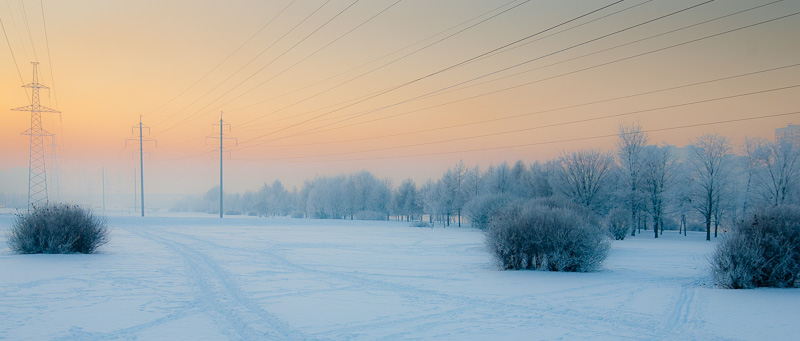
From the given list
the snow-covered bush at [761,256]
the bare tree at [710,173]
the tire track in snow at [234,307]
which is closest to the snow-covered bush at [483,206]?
the bare tree at [710,173]

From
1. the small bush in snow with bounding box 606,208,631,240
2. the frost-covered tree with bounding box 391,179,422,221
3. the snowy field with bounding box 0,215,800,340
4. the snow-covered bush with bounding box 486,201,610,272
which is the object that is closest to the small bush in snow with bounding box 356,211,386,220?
the frost-covered tree with bounding box 391,179,422,221

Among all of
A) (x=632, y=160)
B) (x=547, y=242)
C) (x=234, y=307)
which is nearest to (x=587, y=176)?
(x=632, y=160)

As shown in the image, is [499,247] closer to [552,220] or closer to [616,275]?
[552,220]

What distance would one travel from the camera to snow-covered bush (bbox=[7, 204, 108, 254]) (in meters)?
21.0

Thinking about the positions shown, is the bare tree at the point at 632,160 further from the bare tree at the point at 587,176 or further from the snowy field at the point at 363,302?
the snowy field at the point at 363,302

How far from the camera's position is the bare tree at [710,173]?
54594 millimetres

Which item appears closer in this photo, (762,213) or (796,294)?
(796,294)

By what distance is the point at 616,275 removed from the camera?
17531 mm

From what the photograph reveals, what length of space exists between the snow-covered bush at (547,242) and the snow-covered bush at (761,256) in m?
4.17

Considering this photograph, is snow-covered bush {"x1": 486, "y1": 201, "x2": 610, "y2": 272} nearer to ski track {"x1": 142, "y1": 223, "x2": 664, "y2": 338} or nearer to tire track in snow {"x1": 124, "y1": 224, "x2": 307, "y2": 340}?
ski track {"x1": 142, "y1": 223, "x2": 664, "y2": 338}

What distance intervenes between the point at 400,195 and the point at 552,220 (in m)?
99.6

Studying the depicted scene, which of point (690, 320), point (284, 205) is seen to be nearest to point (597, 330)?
point (690, 320)

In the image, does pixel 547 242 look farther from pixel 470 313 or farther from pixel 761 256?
pixel 470 313

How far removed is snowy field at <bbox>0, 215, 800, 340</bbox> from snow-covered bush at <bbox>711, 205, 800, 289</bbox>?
22.9 inches
